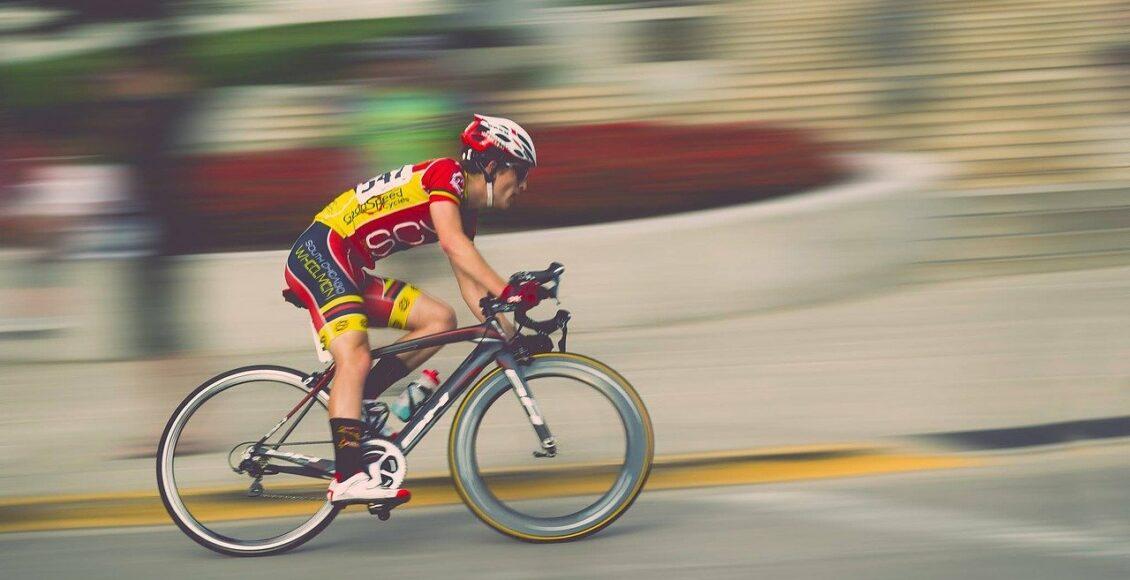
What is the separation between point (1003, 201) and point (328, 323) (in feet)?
23.9

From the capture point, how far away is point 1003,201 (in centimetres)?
1088

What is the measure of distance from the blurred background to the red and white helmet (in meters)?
1.65

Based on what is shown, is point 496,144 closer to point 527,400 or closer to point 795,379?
point 527,400

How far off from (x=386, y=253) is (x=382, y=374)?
0.46 meters

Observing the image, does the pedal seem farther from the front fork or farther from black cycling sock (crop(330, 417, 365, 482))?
the front fork

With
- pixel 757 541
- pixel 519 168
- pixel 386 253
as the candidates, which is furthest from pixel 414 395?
pixel 757 541

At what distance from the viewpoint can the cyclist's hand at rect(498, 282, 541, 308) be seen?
4934 millimetres

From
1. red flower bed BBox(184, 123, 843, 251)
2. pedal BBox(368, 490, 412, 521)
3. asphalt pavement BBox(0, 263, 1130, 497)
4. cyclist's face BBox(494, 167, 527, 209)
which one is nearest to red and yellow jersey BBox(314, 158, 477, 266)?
cyclist's face BBox(494, 167, 527, 209)

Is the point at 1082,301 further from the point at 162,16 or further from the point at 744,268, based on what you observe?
the point at 162,16

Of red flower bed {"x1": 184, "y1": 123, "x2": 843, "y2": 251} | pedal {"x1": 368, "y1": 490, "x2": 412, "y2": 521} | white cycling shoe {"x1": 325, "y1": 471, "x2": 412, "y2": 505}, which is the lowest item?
pedal {"x1": 368, "y1": 490, "x2": 412, "y2": 521}

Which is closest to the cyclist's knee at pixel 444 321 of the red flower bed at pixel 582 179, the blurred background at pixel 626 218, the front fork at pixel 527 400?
the front fork at pixel 527 400

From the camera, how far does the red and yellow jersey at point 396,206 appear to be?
16.4ft

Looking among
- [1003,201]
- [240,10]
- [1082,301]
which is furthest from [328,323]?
[240,10]

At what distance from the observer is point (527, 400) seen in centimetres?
515
